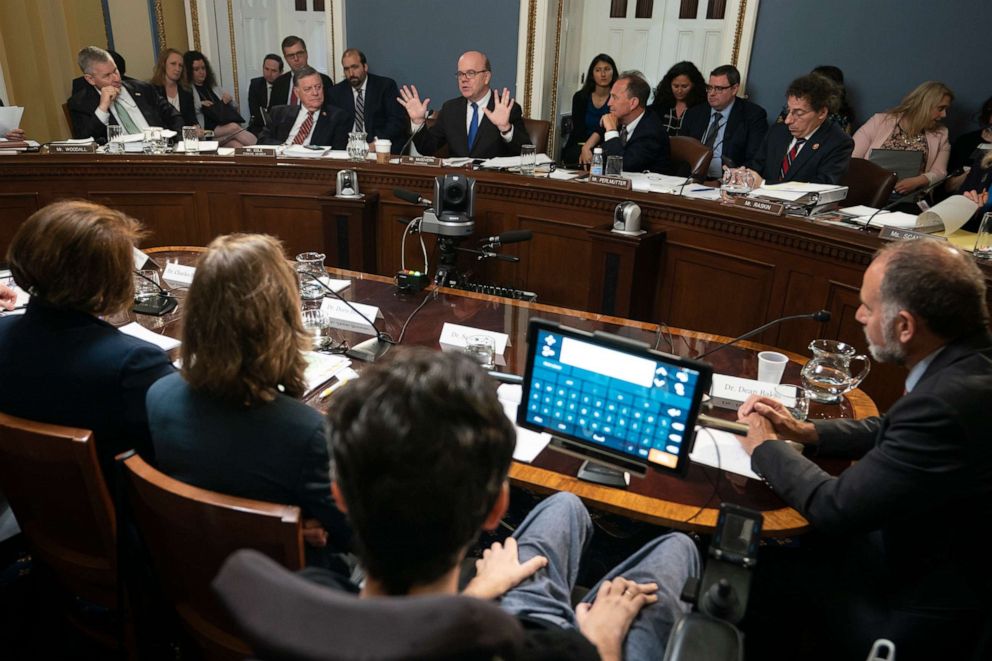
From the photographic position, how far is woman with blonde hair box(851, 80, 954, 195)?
432 cm

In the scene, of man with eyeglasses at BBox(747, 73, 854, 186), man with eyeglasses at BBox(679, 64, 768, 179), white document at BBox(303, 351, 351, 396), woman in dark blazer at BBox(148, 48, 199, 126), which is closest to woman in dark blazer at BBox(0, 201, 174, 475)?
white document at BBox(303, 351, 351, 396)

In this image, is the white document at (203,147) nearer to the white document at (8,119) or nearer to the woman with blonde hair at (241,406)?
the white document at (8,119)

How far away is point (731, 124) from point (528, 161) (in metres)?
1.71

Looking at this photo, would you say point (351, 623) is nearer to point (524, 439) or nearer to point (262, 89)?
point (524, 439)

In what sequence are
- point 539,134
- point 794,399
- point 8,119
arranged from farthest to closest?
point 539,134
point 8,119
point 794,399

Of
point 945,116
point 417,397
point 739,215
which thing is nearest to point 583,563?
point 417,397

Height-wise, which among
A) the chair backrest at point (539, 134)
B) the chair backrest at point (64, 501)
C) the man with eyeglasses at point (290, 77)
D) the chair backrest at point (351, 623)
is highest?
the man with eyeglasses at point (290, 77)

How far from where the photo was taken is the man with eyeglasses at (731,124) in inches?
177

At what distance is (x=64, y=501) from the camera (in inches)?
53.8

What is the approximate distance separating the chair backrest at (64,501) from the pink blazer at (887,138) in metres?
4.44

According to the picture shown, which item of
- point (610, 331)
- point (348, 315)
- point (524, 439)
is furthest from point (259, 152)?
A: point (524, 439)

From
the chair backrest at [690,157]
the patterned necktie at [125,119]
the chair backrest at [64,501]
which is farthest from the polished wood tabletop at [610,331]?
the patterned necktie at [125,119]

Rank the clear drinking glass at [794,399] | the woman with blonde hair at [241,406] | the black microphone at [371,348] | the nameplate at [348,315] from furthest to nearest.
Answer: the nameplate at [348,315] < the black microphone at [371,348] < the clear drinking glass at [794,399] < the woman with blonde hair at [241,406]

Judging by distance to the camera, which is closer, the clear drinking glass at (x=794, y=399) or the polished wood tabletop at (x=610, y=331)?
the polished wood tabletop at (x=610, y=331)
